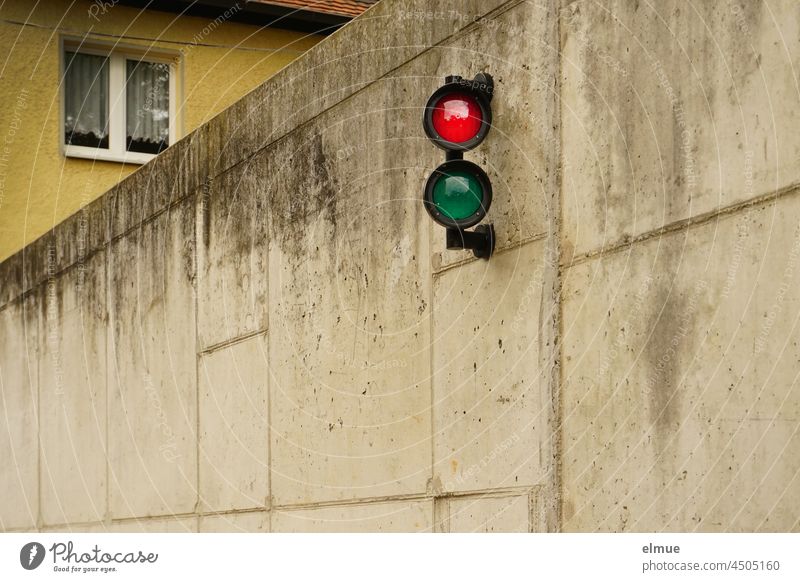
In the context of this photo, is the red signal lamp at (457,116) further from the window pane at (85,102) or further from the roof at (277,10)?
the roof at (277,10)

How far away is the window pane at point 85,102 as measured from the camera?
16.5m

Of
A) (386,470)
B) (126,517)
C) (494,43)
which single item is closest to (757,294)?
(494,43)

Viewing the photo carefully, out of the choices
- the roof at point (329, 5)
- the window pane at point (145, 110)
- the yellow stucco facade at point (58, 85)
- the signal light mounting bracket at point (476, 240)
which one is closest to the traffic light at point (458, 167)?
the signal light mounting bracket at point (476, 240)

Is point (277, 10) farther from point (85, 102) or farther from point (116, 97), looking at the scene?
point (85, 102)

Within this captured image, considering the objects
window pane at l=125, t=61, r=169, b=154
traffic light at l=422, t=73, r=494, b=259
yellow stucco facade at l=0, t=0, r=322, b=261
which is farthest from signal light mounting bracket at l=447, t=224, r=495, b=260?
window pane at l=125, t=61, r=169, b=154

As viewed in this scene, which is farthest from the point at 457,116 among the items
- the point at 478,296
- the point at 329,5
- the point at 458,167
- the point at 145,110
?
the point at 329,5

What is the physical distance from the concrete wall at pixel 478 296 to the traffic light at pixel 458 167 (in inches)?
5.4

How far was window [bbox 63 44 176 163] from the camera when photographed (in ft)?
54.2

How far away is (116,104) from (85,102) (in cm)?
36

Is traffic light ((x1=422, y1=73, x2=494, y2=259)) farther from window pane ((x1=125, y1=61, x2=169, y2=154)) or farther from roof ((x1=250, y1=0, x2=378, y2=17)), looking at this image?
roof ((x1=250, y1=0, x2=378, y2=17))

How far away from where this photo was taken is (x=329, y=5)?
698 inches
